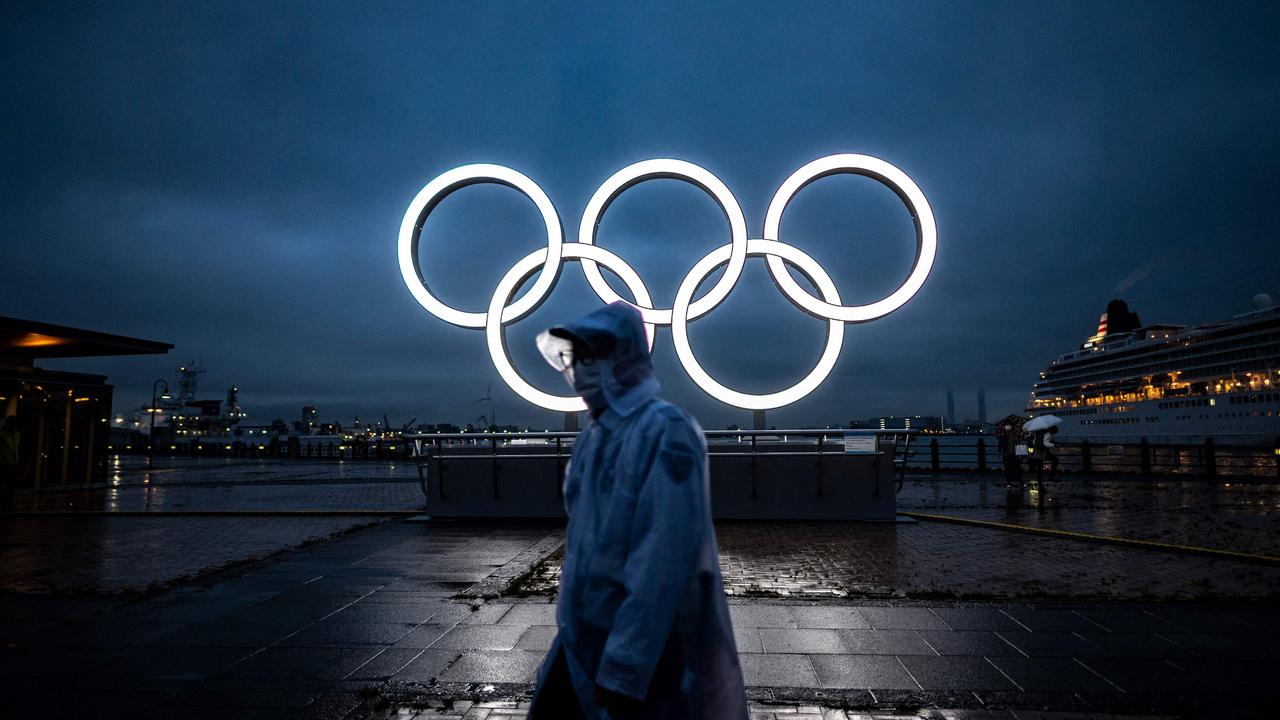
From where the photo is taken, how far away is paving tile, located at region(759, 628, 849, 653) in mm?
4797

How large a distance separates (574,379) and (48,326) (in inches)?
820

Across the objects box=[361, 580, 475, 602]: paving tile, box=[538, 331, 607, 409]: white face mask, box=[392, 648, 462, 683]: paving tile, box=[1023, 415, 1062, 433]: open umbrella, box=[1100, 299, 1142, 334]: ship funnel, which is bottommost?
box=[361, 580, 475, 602]: paving tile

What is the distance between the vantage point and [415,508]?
533 inches

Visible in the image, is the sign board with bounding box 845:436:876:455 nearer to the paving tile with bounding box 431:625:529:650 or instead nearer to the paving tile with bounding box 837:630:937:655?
the paving tile with bounding box 837:630:937:655

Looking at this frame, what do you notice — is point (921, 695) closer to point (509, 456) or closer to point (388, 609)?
point (388, 609)

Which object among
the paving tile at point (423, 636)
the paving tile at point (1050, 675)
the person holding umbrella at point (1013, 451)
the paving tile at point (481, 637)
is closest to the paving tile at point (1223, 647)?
the paving tile at point (1050, 675)

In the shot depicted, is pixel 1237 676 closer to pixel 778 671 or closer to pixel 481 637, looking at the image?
pixel 778 671

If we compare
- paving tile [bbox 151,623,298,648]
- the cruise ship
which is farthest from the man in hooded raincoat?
the cruise ship

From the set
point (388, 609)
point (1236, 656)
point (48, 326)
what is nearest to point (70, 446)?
point (48, 326)

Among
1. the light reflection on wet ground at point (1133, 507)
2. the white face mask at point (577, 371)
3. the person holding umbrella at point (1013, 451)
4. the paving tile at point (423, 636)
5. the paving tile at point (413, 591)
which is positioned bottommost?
the light reflection on wet ground at point (1133, 507)

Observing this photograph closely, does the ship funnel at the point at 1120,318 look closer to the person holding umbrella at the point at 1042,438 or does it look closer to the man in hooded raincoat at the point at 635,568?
the person holding umbrella at the point at 1042,438

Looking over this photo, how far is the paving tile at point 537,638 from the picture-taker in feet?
16.0

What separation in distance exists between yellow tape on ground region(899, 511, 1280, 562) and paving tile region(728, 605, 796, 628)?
570cm

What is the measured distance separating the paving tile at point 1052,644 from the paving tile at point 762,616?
1519mm
